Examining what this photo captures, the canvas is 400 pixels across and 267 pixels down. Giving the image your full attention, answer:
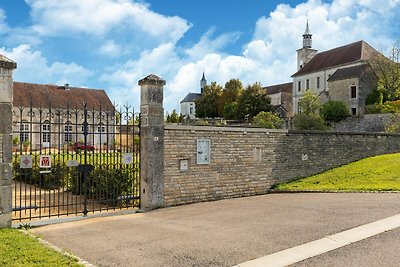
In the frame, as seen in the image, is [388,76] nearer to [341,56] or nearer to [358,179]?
[341,56]

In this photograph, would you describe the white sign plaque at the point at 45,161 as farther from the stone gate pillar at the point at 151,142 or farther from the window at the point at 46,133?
the stone gate pillar at the point at 151,142

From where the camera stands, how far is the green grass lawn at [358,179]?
13.8m

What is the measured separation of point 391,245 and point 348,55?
5312 cm

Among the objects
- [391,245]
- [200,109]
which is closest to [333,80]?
[200,109]

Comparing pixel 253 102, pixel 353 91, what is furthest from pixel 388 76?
pixel 253 102

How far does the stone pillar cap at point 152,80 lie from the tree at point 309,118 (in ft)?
98.5

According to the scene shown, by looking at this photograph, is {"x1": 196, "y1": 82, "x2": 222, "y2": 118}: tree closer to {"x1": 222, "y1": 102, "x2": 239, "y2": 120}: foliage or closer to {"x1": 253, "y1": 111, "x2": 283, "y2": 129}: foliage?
{"x1": 222, "y1": 102, "x2": 239, "y2": 120}: foliage

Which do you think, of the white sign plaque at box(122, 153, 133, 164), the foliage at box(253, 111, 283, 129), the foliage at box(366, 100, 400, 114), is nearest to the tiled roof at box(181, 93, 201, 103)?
the foliage at box(253, 111, 283, 129)

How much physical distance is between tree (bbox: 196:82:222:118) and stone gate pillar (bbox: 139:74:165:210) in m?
59.9

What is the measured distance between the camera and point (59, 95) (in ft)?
159

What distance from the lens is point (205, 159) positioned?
12.5 metres

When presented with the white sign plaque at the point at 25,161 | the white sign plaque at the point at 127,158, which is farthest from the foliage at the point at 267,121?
the white sign plaque at the point at 25,161

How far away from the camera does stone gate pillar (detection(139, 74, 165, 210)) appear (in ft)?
35.7

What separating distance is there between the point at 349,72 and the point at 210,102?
28.1m
